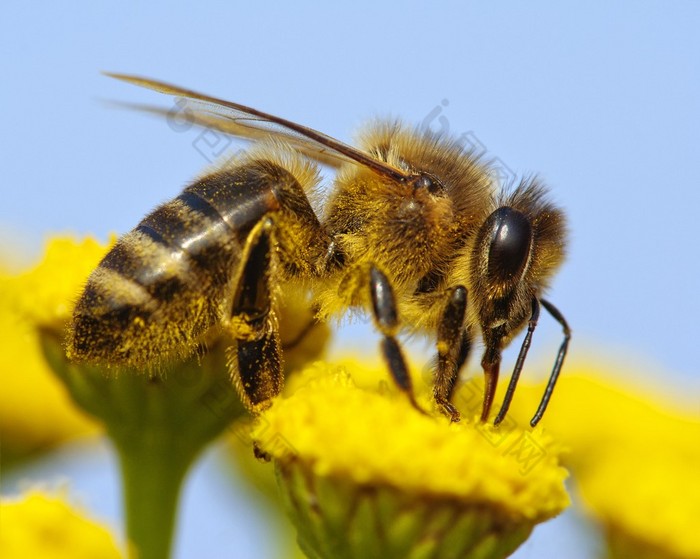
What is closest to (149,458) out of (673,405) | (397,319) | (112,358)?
(112,358)

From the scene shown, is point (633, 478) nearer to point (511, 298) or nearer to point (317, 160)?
point (511, 298)

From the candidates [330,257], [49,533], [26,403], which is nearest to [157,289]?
[330,257]

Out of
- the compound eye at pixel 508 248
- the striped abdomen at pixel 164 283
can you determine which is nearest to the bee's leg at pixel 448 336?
the compound eye at pixel 508 248

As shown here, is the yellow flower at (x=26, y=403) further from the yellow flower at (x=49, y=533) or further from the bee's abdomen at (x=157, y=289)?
the bee's abdomen at (x=157, y=289)

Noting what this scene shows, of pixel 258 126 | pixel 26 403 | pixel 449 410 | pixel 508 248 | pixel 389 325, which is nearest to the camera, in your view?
pixel 389 325

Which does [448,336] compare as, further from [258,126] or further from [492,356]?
[258,126]
